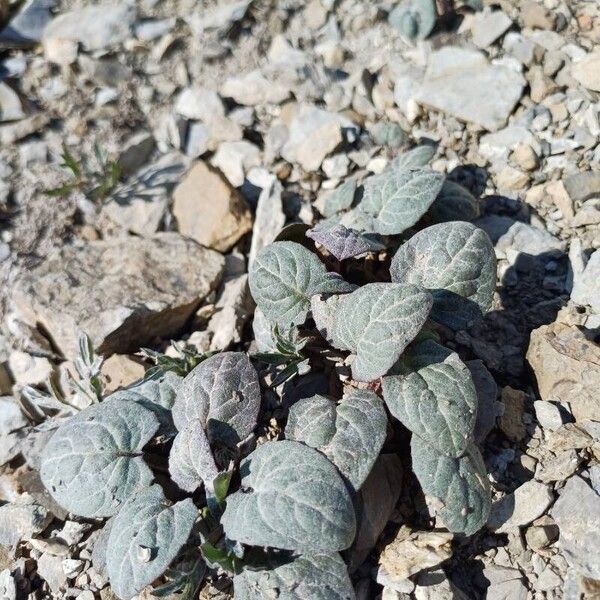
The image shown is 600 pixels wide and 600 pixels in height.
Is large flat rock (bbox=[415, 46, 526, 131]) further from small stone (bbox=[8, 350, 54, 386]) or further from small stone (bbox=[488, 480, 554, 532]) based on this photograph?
small stone (bbox=[8, 350, 54, 386])

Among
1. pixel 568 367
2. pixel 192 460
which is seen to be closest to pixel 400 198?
pixel 568 367

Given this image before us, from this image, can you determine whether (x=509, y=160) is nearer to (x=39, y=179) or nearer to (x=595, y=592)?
(x=595, y=592)

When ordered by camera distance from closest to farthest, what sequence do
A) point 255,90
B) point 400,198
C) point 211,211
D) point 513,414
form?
1. point 513,414
2. point 400,198
3. point 211,211
4. point 255,90

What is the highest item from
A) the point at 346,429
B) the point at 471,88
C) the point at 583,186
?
the point at 471,88

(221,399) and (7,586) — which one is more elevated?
(221,399)

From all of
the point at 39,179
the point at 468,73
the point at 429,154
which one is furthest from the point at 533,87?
the point at 39,179

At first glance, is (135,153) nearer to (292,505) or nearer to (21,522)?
(21,522)
